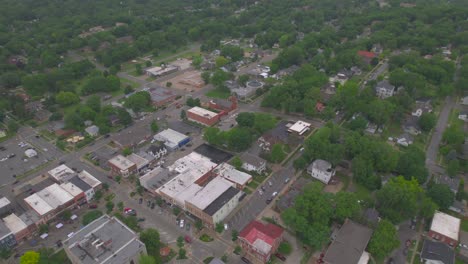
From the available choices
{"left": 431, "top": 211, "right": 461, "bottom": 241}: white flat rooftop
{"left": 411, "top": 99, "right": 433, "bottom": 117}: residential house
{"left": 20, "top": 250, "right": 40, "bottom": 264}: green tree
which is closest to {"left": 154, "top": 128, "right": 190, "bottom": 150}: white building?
{"left": 20, "top": 250, "right": 40, "bottom": 264}: green tree

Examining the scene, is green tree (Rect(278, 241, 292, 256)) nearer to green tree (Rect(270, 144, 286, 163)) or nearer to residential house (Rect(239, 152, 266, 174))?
residential house (Rect(239, 152, 266, 174))

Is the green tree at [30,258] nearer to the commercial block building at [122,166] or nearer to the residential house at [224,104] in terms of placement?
the commercial block building at [122,166]

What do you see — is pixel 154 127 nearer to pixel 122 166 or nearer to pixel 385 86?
pixel 122 166

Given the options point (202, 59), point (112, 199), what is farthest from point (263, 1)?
point (112, 199)

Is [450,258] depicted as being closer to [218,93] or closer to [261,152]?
[261,152]

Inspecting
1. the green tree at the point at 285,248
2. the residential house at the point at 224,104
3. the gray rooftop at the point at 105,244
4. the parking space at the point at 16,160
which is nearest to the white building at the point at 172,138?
the residential house at the point at 224,104

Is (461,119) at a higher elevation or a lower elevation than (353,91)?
lower
